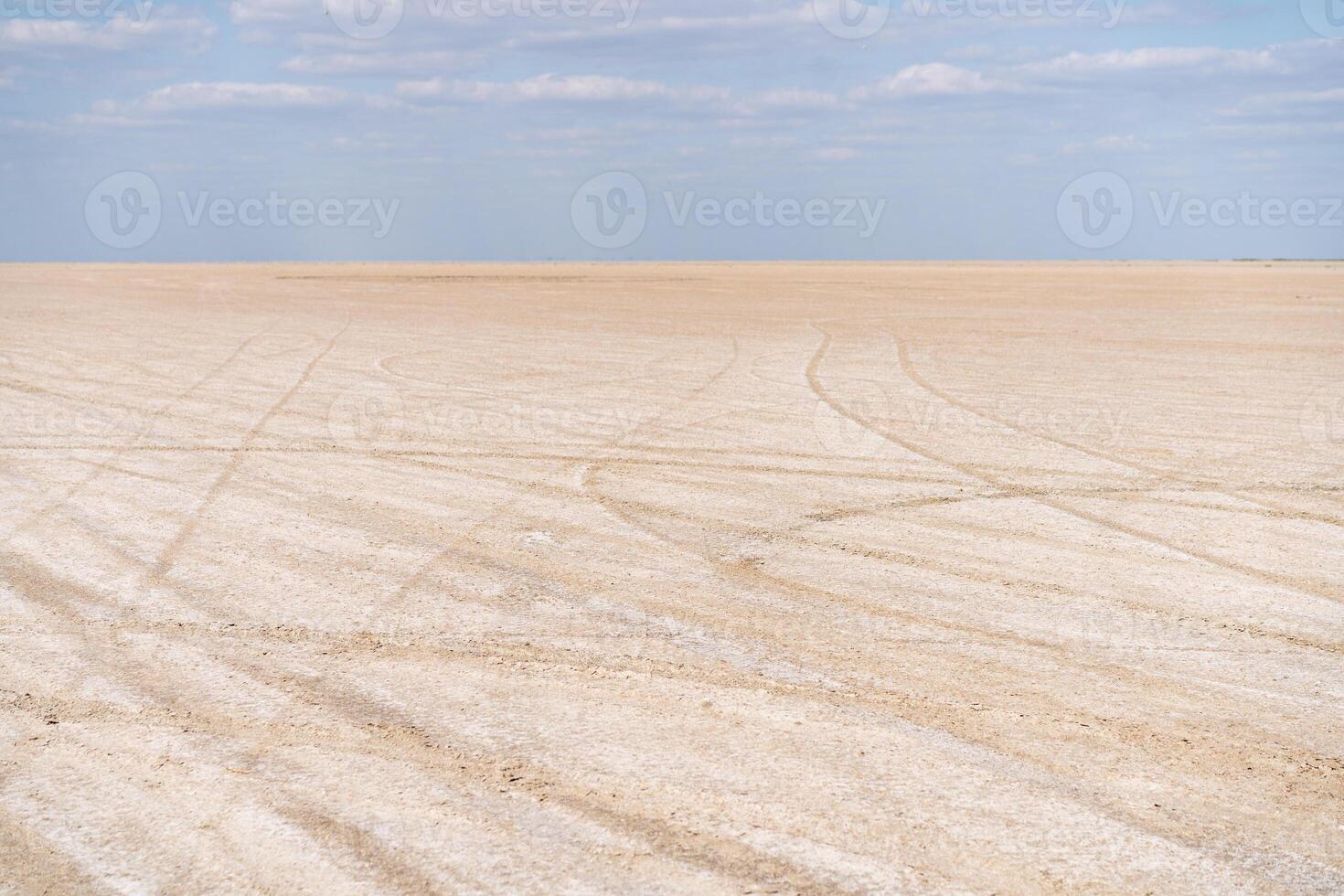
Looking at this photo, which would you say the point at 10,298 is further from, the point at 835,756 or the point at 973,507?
the point at 835,756

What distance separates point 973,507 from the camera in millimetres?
8211

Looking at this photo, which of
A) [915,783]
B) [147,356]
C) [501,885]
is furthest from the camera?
[147,356]

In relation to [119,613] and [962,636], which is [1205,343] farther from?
[119,613]

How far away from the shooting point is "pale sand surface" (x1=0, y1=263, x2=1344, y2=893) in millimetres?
3734

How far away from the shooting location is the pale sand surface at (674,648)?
3.73m

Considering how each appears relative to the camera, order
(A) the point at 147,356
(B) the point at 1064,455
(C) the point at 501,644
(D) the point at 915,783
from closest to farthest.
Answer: (D) the point at 915,783 → (C) the point at 501,644 → (B) the point at 1064,455 → (A) the point at 147,356

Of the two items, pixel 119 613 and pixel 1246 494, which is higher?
pixel 1246 494

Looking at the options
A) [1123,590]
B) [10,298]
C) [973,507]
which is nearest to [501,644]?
[1123,590]

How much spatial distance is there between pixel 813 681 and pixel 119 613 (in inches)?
123

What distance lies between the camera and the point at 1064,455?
33.0ft

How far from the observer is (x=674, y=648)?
5.43 m

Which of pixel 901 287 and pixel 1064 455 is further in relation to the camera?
pixel 901 287

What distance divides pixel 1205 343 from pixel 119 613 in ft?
58.7

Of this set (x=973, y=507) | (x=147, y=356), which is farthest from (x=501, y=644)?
(x=147, y=356)
